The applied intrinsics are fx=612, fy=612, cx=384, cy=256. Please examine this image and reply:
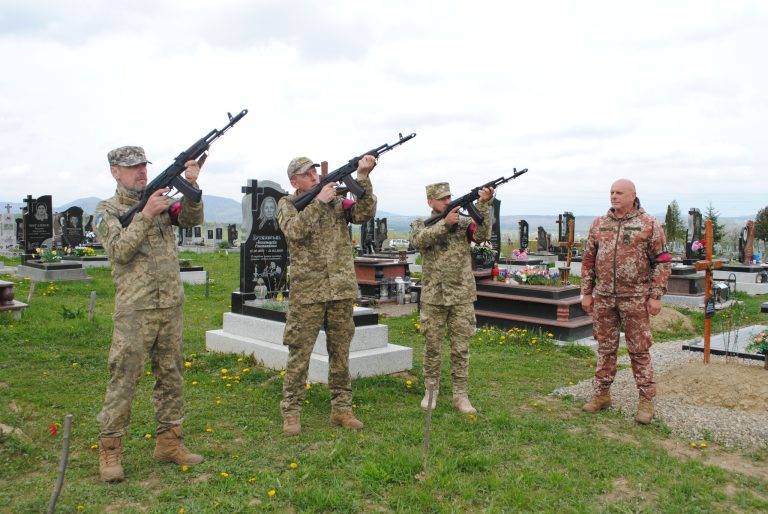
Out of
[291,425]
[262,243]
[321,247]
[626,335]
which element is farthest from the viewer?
[262,243]

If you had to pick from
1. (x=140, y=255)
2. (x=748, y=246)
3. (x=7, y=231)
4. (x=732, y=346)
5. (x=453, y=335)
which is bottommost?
(x=732, y=346)

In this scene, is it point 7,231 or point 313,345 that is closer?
point 313,345

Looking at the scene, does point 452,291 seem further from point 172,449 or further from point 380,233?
point 380,233

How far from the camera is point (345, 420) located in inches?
A: 209

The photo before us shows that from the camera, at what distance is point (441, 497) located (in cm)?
397

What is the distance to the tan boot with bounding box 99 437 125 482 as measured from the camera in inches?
163

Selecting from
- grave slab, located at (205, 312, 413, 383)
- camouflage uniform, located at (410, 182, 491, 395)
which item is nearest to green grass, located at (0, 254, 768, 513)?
grave slab, located at (205, 312, 413, 383)

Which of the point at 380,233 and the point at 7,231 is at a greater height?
the point at 7,231

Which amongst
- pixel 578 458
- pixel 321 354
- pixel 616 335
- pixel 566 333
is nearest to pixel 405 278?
pixel 566 333

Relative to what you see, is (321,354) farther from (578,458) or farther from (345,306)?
(578,458)

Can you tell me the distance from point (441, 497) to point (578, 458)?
1304 millimetres

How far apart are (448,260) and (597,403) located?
1972 millimetres

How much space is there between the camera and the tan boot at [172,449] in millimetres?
4439

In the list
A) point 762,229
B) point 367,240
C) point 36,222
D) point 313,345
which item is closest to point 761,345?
point 313,345
